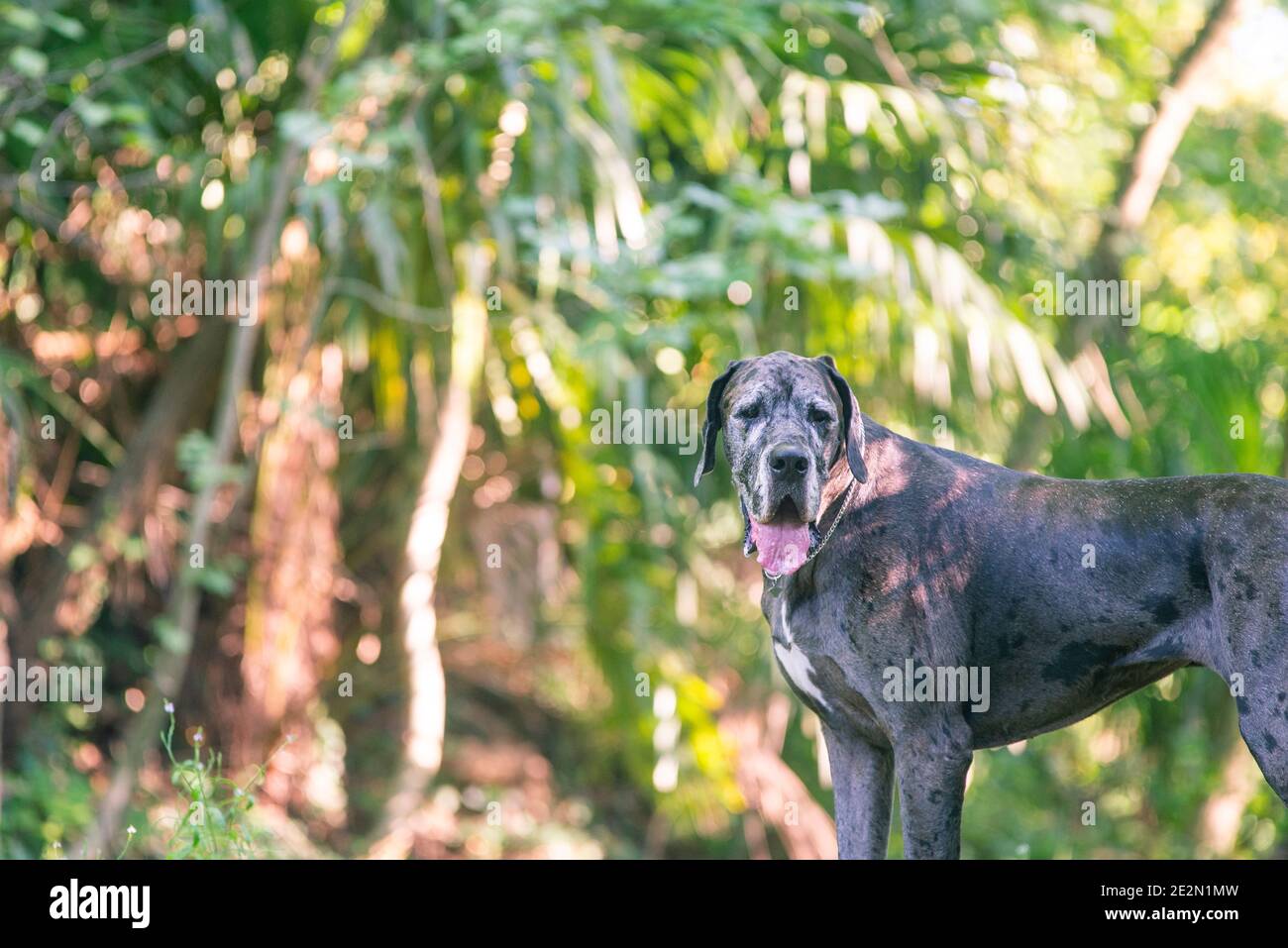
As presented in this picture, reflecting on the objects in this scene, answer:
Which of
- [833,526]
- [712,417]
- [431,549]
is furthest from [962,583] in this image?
[431,549]

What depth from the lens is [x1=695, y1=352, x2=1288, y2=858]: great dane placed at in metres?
2.72

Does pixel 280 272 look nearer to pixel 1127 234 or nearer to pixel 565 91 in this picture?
pixel 565 91

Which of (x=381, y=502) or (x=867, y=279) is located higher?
(x=867, y=279)

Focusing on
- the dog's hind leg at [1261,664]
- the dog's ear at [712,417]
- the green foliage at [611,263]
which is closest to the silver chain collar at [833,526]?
the dog's ear at [712,417]


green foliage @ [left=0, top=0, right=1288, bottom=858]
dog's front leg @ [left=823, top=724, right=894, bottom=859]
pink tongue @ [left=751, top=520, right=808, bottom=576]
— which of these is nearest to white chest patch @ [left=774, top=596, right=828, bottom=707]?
dog's front leg @ [left=823, top=724, right=894, bottom=859]

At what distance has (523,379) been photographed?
714cm

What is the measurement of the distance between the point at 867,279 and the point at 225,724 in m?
4.32

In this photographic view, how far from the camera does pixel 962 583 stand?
292 cm

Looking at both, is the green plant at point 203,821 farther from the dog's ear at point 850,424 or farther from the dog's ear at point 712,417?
the dog's ear at point 850,424

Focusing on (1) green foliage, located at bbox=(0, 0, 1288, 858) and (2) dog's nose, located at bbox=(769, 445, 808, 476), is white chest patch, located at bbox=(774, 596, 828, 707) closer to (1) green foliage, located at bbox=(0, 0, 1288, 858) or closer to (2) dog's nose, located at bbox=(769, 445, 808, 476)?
(2) dog's nose, located at bbox=(769, 445, 808, 476)

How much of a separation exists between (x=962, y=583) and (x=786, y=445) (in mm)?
527

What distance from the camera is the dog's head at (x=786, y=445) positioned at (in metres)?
2.70

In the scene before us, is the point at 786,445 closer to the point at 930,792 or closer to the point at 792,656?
the point at 792,656
